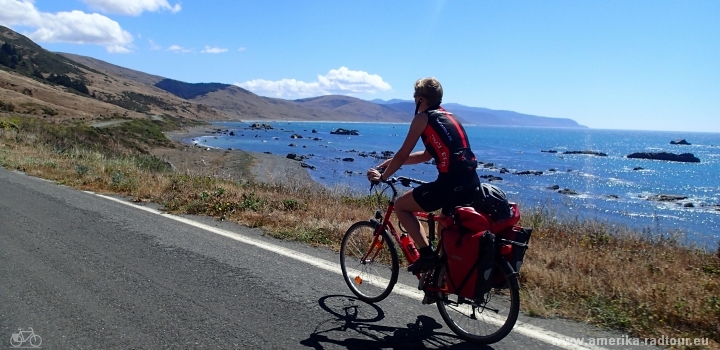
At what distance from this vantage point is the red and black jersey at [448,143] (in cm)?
400

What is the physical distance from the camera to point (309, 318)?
4.20m

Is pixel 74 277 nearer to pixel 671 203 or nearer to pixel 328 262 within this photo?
pixel 328 262

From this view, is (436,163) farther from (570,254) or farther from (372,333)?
(570,254)

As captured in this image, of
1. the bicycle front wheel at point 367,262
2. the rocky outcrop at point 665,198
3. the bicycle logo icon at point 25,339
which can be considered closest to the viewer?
the bicycle logo icon at point 25,339

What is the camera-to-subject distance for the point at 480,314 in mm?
4051

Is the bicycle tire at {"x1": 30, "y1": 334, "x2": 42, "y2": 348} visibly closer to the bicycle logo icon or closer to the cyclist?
the bicycle logo icon

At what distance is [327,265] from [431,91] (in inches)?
99.1

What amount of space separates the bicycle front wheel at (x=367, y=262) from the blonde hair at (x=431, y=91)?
137cm

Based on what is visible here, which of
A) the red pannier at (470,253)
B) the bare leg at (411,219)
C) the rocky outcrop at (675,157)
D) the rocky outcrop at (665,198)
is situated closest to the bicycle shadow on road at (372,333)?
the red pannier at (470,253)

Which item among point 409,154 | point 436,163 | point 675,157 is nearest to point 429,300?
point 436,163

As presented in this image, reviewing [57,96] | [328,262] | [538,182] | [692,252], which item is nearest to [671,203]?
[538,182]

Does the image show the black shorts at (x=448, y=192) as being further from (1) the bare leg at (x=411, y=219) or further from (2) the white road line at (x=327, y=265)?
(2) the white road line at (x=327, y=265)

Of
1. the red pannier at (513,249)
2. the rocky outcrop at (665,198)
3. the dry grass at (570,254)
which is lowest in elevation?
the rocky outcrop at (665,198)

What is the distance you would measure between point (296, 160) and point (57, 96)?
52.3m
